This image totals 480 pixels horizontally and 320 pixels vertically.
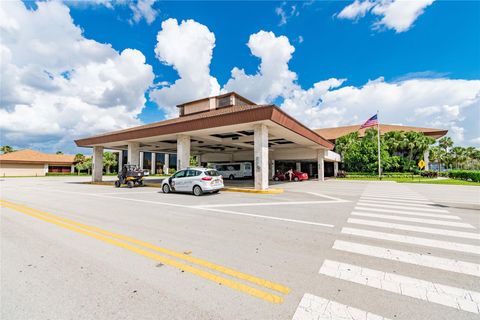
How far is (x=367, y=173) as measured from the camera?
122ft

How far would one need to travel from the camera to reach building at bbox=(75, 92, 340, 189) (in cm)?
1535

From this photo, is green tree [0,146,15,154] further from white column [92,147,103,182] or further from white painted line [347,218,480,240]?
white painted line [347,218,480,240]

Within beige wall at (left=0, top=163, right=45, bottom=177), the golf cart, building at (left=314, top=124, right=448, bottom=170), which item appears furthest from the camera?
beige wall at (left=0, top=163, right=45, bottom=177)

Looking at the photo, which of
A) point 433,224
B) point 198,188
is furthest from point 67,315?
point 198,188

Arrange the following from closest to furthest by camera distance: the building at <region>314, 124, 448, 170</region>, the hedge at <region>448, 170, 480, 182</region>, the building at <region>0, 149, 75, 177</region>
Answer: the hedge at <region>448, 170, 480, 182</region>
the building at <region>314, 124, 448, 170</region>
the building at <region>0, 149, 75, 177</region>

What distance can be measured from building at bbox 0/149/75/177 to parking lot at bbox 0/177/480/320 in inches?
2367

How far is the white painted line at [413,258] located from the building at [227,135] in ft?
33.4

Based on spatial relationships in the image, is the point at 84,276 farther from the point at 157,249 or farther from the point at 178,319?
the point at 178,319

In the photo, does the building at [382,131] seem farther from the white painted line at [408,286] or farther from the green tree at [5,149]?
the green tree at [5,149]

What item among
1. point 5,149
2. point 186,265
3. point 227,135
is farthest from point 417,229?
point 5,149

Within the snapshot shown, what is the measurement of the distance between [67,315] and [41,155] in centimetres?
7109

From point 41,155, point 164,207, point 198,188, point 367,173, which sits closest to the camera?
point 164,207

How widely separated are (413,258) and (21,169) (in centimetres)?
7019

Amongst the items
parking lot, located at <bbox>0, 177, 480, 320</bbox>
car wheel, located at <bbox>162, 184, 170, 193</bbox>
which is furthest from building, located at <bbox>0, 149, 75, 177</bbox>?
parking lot, located at <bbox>0, 177, 480, 320</bbox>
